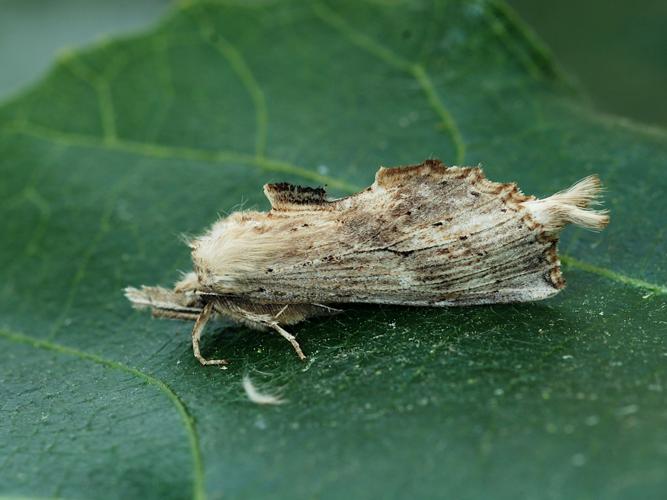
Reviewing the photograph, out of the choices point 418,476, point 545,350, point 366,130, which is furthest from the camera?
point 366,130

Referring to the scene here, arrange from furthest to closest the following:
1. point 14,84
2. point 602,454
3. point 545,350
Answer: point 14,84, point 545,350, point 602,454

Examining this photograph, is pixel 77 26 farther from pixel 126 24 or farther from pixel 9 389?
pixel 9 389

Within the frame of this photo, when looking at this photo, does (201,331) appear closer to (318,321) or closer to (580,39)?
(318,321)

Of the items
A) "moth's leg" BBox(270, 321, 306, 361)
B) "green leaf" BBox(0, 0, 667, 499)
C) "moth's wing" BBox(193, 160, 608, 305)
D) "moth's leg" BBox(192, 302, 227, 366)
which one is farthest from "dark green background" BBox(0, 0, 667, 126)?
"moth's leg" BBox(192, 302, 227, 366)

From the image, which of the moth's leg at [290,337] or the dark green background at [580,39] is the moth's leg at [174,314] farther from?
the dark green background at [580,39]

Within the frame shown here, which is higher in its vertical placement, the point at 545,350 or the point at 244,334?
the point at 244,334

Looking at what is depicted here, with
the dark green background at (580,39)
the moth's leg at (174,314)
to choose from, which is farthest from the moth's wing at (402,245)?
the dark green background at (580,39)

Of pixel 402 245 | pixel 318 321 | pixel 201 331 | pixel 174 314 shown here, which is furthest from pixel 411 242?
pixel 174 314

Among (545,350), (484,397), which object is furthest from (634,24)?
(484,397)
